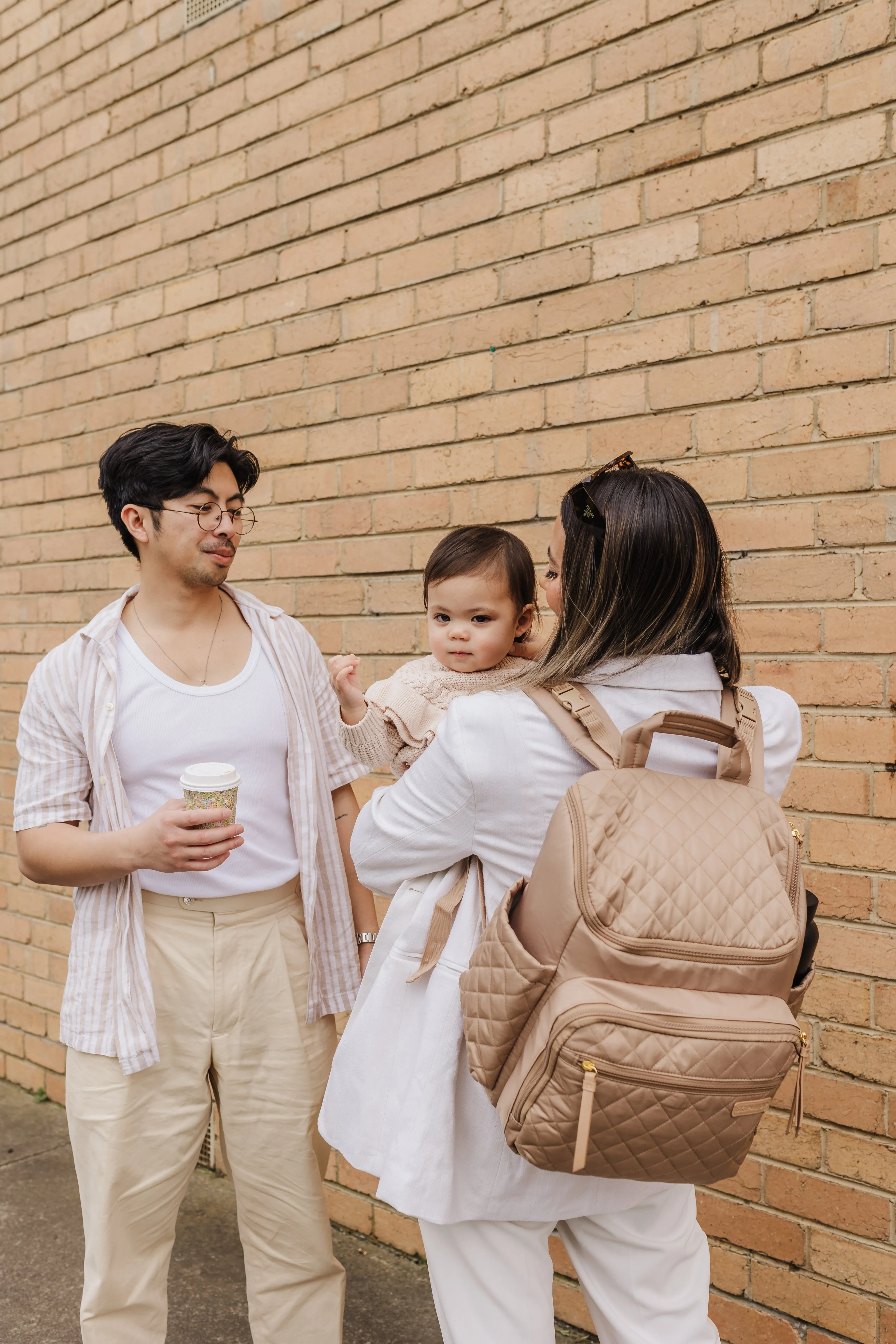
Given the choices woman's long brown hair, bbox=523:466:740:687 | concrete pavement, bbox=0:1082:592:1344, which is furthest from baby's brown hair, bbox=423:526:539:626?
concrete pavement, bbox=0:1082:592:1344

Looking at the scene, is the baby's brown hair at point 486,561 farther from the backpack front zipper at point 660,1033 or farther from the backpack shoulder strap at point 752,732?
the backpack front zipper at point 660,1033

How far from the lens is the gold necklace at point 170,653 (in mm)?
2469

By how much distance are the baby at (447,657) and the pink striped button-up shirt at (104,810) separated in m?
0.23

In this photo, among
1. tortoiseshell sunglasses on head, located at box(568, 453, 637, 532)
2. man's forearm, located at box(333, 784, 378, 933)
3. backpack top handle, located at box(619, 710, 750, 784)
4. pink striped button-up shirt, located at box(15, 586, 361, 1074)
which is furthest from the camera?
man's forearm, located at box(333, 784, 378, 933)

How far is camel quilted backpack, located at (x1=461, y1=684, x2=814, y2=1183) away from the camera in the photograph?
4.65ft

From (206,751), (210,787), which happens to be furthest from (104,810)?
(210,787)

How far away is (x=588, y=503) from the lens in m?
1.63

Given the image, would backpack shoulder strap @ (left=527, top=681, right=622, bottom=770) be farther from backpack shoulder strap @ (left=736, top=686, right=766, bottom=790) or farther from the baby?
the baby

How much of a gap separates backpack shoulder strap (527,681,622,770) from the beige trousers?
1.14m

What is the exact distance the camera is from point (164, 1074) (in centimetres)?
238

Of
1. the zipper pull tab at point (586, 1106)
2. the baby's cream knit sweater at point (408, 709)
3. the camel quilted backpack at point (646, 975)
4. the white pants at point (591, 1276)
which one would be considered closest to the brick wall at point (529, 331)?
the baby's cream knit sweater at point (408, 709)

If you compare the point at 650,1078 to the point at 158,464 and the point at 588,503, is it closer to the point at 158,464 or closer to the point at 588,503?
the point at 588,503

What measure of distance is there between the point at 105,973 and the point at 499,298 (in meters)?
2.07

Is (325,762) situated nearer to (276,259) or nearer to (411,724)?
(411,724)
